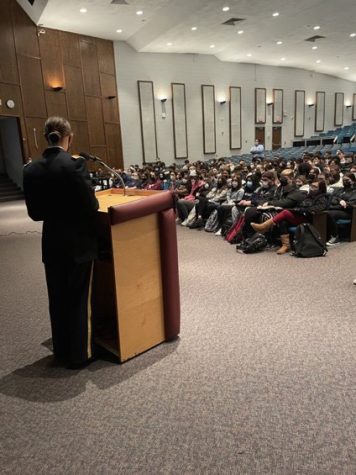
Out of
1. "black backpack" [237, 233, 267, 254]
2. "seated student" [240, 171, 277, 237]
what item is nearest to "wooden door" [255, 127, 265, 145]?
"seated student" [240, 171, 277, 237]

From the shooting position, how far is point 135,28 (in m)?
12.5

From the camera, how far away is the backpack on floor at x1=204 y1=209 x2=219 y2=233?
6.29 m

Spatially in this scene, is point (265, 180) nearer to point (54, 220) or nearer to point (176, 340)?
point (176, 340)

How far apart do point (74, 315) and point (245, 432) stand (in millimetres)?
1100

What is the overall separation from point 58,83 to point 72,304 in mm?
12122

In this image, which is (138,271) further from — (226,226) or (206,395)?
(226,226)

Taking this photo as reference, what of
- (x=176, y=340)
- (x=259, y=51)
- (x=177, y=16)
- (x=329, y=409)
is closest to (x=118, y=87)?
(x=177, y=16)

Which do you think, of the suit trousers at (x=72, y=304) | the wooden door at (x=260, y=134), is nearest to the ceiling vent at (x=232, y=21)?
the wooden door at (x=260, y=134)

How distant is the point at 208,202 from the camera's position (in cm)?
662

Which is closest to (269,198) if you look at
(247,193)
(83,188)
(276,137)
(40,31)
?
(247,193)

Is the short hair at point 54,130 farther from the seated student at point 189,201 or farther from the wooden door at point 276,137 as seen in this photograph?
the wooden door at point 276,137

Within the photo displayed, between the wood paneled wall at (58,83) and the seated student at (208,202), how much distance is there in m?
7.54

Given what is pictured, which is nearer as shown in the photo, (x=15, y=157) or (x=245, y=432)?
(x=245, y=432)

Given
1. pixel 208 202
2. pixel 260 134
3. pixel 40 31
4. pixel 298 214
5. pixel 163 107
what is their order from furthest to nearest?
pixel 260 134, pixel 163 107, pixel 40 31, pixel 208 202, pixel 298 214
